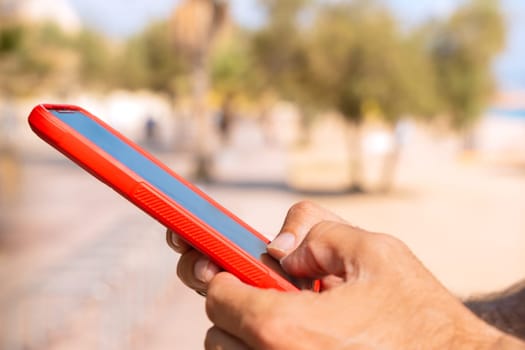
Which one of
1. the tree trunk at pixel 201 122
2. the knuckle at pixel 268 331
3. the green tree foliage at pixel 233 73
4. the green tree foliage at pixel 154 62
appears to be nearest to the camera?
the knuckle at pixel 268 331

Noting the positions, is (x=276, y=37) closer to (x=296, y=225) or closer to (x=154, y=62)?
(x=154, y=62)

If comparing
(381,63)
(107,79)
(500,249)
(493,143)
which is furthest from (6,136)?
(493,143)

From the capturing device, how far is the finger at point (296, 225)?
152cm

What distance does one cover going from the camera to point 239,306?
52.2 inches

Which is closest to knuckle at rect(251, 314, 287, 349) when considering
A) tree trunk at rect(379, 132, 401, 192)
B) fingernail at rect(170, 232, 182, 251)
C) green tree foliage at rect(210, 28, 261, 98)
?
fingernail at rect(170, 232, 182, 251)

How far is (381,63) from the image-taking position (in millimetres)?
17266

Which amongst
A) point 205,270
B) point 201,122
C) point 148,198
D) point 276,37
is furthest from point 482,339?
point 276,37

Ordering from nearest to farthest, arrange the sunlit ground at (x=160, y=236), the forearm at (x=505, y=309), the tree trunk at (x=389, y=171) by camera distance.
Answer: the forearm at (x=505, y=309) < the sunlit ground at (x=160, y=236) < the tree trunk at (x=389, y=171)

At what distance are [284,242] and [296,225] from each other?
0.20 ft

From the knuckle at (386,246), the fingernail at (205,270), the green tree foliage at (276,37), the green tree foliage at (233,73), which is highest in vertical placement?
the knuckle at (386,246)

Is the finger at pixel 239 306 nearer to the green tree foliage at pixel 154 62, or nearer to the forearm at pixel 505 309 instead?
the forearm at pixel 505 309

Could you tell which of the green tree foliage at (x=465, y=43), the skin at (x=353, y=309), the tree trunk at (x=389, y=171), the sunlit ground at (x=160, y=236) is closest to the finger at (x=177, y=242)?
the skin at (x=353, y=309)

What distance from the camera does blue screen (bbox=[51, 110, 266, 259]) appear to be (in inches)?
58.9

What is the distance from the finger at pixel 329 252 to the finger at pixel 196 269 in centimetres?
13
